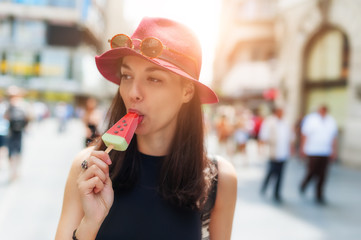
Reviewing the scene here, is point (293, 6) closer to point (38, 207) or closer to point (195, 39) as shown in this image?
point (38, 207)

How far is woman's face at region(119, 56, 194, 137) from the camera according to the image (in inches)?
62.1

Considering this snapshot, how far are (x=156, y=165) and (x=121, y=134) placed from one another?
427mm

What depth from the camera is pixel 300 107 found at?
659 inches

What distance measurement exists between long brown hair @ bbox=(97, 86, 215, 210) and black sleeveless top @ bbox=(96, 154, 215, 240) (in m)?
0.04

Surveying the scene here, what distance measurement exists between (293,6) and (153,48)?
16.9 meters

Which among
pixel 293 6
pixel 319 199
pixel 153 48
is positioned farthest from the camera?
pixel 293 6

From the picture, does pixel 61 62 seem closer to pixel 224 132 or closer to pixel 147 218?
pixel 224 132

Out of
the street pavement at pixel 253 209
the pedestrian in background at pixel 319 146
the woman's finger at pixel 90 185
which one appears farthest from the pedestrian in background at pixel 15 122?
the woman's finger at pixel 90 185

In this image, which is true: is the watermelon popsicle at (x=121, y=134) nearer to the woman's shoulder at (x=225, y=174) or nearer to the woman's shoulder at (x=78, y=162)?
the woman's shoulder at (x=78, y=162)

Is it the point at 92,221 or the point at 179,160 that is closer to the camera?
the point at 92,221

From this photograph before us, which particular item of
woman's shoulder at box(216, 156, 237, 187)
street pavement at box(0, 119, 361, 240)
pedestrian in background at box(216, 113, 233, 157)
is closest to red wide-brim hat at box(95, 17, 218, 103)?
woman's shoulder at box(216, 156, 237, 187)

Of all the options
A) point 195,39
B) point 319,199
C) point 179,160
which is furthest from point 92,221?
point 319,199

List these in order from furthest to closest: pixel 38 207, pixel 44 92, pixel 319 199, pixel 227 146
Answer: pixel 44 92
pixel 227 146
pixel 319 199
pixel 38 207

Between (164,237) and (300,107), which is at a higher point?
(164,237)
